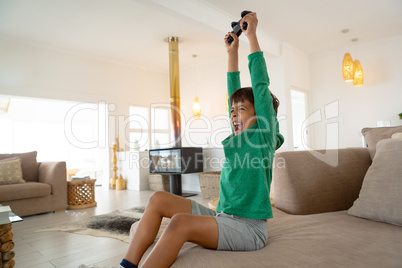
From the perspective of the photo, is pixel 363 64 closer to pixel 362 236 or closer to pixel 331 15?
pixel 331 15

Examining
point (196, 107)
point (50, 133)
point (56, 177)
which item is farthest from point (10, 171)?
point (50, 133)

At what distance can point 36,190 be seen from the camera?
3.36 meters

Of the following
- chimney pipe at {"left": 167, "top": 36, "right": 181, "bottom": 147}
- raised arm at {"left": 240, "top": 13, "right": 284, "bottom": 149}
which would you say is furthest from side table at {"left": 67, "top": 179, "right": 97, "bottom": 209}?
raised arm at {"left": 240, "top": 13, "right": 284, "bottom": 149}

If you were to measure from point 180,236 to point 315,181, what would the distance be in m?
0.93

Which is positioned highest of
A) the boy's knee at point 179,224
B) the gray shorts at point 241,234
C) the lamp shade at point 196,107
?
the lamp shade at point 196,107

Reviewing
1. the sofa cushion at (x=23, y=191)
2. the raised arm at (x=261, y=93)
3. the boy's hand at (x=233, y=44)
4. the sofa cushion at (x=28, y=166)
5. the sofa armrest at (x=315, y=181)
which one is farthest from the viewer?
the sofa cushion at (x=28, y=166)

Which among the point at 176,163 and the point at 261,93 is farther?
the point at 176,163

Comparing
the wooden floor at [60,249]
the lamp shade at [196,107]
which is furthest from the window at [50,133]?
the wooden floor at [60,249]

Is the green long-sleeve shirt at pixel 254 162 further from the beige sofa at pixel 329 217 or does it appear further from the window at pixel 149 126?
the window at pixel 149 126

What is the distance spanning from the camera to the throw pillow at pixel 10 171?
337 centimetres

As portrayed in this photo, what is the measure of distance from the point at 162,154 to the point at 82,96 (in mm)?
2179

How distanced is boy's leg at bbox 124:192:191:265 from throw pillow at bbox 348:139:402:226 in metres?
0.79

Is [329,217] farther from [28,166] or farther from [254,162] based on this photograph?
[28,166]

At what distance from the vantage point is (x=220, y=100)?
629 centimetres
